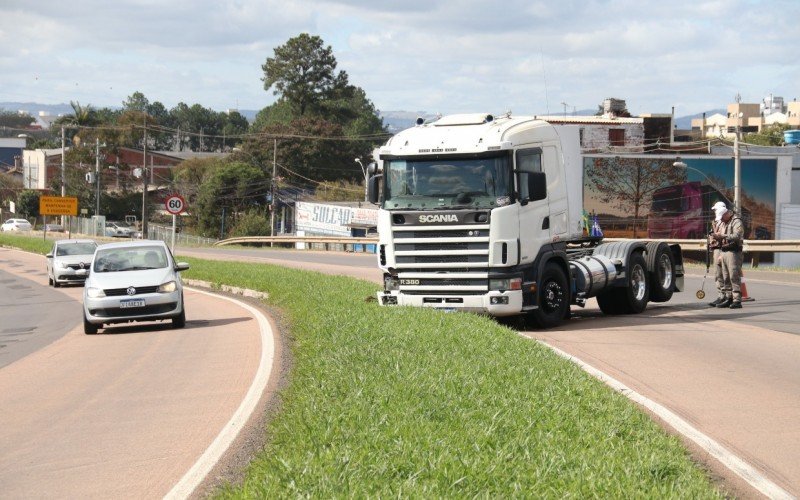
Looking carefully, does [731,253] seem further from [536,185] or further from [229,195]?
[229,195]

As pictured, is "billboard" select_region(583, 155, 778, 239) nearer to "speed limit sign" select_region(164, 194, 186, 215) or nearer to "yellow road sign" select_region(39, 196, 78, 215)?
"yellow road sign" select_region(39, 196, 78, 215)

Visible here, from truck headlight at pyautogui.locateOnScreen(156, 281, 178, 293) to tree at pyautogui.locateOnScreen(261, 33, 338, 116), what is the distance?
95439 mm

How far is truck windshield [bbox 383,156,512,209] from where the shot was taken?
16.6 m

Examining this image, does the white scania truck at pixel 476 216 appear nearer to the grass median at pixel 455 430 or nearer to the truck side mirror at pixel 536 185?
the truck side mirror at pixel 536 185

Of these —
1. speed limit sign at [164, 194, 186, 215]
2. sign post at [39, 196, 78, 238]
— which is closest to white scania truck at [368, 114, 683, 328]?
speed limit sign at [164, 194, 186, 215]

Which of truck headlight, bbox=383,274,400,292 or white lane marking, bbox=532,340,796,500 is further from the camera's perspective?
truck headlight, bbox=383,274,400,292

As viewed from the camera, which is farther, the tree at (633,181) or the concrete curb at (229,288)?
the tree at (633,181)

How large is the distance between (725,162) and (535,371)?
64.9 metres

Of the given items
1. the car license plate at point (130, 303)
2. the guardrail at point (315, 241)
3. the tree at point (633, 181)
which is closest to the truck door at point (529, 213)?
the car license plate at point (130, 303)

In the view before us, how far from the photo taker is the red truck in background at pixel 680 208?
2827 inches

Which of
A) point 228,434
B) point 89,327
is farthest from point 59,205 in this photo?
point 228,434

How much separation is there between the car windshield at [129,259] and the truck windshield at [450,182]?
630 centimetres

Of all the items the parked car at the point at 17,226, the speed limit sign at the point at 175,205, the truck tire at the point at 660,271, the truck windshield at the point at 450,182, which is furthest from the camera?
the parked car at the point at 17,226

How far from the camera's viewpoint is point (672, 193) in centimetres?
7238
